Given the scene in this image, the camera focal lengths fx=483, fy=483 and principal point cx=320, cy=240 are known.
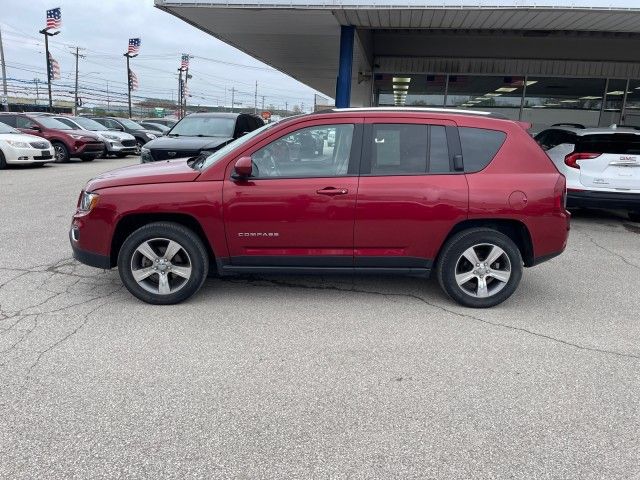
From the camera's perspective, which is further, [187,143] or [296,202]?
[187,143]

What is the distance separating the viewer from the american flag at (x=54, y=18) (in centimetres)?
3578

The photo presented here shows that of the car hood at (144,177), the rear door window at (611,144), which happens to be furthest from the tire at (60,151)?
the rear door window at (611,144)

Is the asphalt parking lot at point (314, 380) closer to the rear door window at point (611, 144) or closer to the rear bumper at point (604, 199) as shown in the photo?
the rear bumper at point (604, 199)

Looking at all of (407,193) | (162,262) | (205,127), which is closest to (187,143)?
(205,127)

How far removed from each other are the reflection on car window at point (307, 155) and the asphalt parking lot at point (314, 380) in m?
1.21

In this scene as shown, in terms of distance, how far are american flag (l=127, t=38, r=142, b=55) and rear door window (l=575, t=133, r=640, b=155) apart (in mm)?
49509

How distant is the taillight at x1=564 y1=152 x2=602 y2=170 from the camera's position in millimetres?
7523

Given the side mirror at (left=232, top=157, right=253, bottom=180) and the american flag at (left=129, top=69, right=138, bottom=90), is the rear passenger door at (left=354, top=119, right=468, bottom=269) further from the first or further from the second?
the american flag at (left=129, top=69, right=138, bottom=90)

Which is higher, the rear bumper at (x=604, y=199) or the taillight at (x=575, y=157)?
the taillight at (x=575, y=157)

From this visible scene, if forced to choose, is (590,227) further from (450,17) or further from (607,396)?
(607,396)

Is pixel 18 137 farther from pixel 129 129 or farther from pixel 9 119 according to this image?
pixel 129 129

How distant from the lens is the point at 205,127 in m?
10.5

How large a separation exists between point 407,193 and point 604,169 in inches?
192

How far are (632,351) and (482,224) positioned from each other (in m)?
1.54
